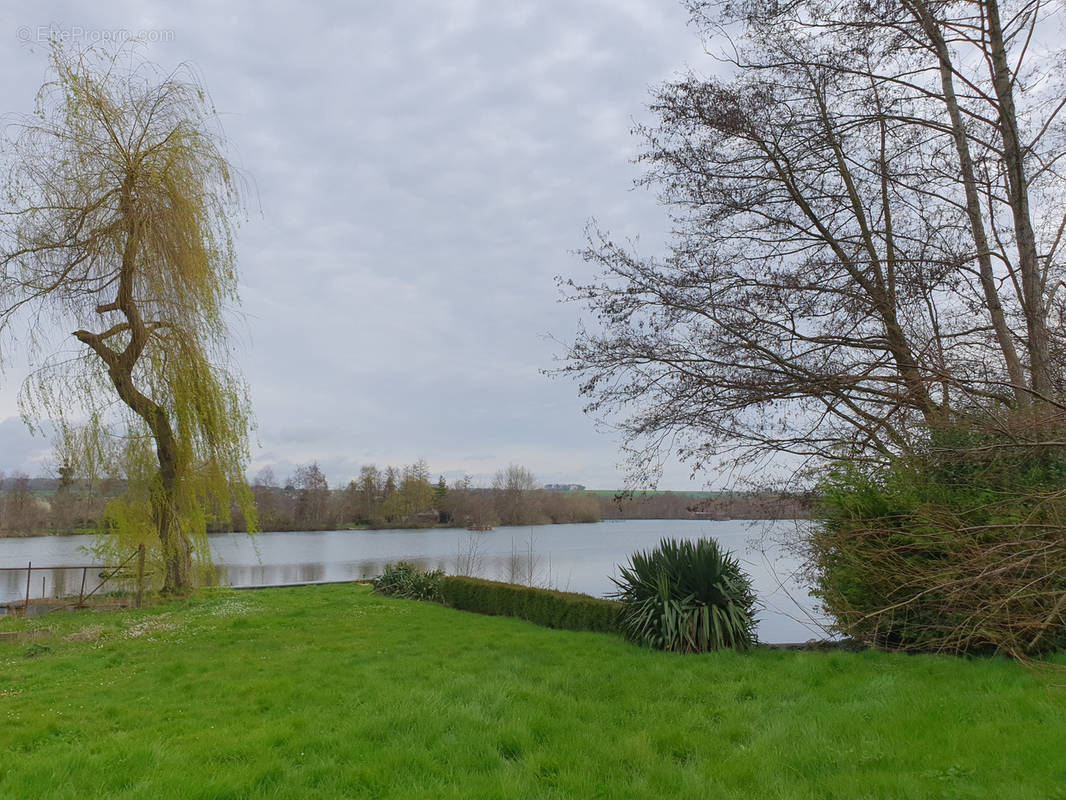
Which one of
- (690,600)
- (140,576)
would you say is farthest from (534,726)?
(140,576)

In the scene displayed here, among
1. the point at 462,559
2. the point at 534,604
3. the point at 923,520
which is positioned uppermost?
the point at 923,520

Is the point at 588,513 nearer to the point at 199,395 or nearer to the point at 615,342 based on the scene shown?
the point at 199,395

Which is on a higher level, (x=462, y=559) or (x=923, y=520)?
(x=923, y=520)

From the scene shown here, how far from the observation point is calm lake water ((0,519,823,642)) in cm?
1139

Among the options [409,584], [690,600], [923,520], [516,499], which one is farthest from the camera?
[516,499]

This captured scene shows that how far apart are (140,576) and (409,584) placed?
6441 mm

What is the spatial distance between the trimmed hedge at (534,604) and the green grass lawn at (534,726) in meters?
2.27

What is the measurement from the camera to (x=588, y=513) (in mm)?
55469

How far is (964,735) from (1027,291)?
3.92m

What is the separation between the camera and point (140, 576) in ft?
48.1

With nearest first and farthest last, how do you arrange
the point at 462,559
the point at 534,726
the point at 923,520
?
the point at 923,520, the point at 534,726, the point at 462,559

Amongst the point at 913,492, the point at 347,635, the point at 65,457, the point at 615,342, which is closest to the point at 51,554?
the point at 65,457

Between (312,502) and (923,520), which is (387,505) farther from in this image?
(923,520)

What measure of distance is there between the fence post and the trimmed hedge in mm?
6702
